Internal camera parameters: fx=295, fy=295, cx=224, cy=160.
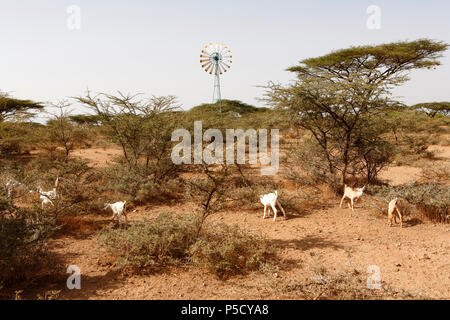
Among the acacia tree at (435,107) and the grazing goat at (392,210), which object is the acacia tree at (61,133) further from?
the acacia tree at (435,107)

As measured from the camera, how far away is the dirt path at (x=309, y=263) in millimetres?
3830

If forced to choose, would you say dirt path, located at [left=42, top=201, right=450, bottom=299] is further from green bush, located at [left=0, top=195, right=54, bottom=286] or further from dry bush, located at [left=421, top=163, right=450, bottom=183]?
dry bush, located at [left=421, top=163, right=450, bottom=183]

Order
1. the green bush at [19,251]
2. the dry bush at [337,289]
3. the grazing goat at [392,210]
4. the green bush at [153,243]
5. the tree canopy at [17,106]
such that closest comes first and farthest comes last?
the dry bush at [337,289], the green bush at [19,251], the green bush at [153,243], the grazing goat at [392,210], the tree canopy at [17,106]

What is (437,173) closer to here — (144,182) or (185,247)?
(185,247)

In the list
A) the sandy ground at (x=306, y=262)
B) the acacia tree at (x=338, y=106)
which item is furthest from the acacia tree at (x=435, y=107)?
the sandy ground at (x=306, y=262)

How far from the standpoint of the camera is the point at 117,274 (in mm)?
4371

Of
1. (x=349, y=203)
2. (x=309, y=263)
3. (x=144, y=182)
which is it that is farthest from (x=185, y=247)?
(x=349, y=203)

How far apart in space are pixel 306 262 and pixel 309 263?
0.22ft

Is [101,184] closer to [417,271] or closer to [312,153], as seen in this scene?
[312,153]

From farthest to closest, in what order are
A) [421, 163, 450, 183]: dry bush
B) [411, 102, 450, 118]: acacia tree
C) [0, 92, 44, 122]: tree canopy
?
[411, 102, 450, 118]: acacia tree < [0, 92, 44, 122]: tree canopy < [421, 163, 450, 183]: dry bush

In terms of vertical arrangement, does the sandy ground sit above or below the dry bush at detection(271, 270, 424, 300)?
below

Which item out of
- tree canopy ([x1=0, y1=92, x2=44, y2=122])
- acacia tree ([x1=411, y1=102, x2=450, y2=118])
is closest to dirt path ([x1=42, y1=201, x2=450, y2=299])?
tree canopy ([x1=0, y1=92, x2=44, y2=122])

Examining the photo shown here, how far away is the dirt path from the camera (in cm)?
383

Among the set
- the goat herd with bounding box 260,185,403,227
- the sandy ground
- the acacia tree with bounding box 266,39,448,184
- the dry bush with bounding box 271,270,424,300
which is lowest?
the sandy ground
